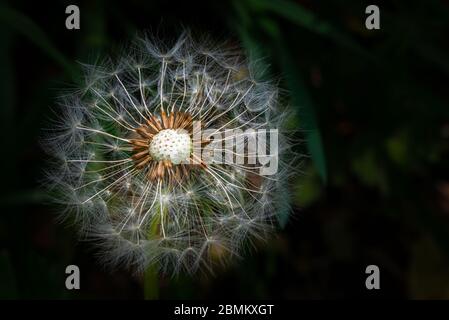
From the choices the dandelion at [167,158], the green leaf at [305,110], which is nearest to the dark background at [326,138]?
the green leaf at [305,110]

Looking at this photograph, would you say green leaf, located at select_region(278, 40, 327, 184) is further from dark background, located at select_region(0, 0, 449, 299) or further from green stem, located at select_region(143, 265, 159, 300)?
green stem, located at select_region(143, 265, 159, 300)

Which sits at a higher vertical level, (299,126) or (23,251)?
(299,126)

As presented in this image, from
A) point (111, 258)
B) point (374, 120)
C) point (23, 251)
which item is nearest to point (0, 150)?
point (23, 251)

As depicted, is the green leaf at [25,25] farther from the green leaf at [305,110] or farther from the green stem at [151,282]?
the green stem at [151,282]

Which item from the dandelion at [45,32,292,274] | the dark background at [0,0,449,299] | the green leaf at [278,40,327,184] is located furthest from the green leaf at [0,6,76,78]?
the green leaf at [278,40,327,184]

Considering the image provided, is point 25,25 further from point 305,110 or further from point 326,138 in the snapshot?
point 326,138

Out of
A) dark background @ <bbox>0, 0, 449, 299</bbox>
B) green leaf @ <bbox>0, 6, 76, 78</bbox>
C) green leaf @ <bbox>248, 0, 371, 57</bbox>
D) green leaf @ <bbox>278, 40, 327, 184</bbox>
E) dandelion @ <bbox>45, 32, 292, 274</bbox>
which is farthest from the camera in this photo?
dark background @ <bbox>0, 0, 449, 299</bbox>

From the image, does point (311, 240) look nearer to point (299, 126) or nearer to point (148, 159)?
→ point (299, 126)
